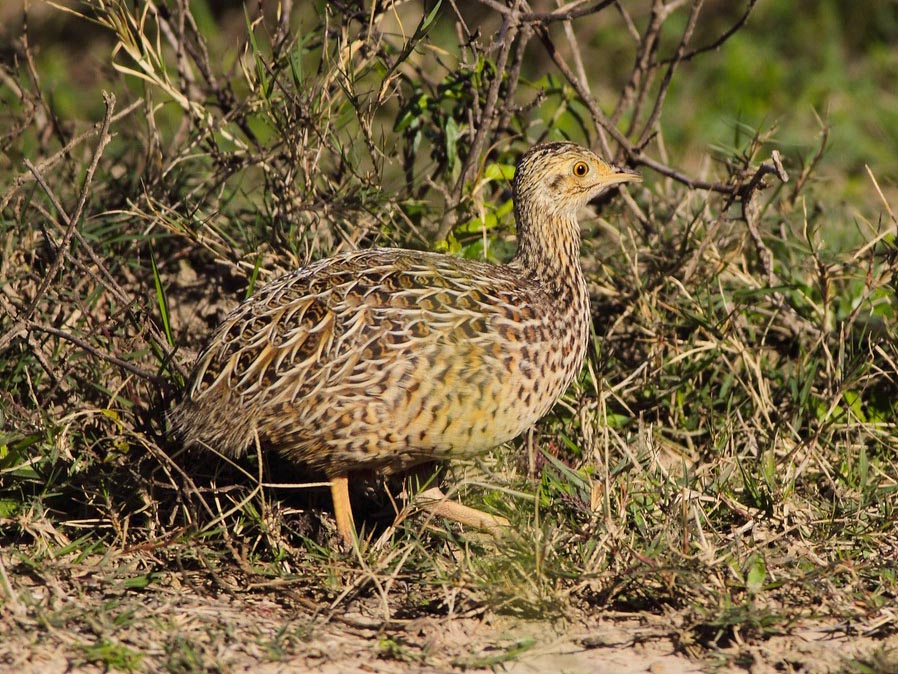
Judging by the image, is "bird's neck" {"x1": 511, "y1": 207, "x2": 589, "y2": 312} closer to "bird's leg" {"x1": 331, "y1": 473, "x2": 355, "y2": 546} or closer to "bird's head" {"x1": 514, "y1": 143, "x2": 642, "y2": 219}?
"bird's head" {"x1": 514, "y1": 143, "x2": 642, "y2": 219}

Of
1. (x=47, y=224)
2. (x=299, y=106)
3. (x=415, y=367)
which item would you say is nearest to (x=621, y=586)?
(x=415, y=367)

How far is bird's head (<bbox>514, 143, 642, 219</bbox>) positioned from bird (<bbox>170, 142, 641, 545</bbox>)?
0.43 metres

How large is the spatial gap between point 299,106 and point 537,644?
2.42 metres

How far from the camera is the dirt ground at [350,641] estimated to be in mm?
3652

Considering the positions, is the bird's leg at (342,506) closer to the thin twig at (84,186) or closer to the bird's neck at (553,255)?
the bird's neck at (553,255)

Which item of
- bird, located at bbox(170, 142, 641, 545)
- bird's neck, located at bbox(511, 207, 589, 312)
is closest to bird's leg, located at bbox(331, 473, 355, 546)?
bird, located at bbox(170, 142, 641, 545)

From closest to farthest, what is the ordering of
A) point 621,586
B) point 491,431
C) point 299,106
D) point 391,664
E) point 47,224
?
1. point 391,664
2. point 621,586
3. point 491,431
4. point 299,106
5. point 47,224

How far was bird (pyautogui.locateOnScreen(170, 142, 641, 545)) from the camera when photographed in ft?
13.6

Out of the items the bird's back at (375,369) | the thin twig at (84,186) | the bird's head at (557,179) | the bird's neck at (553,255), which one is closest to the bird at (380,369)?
the bird's back at (375,369)

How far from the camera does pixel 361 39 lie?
17.3 ft

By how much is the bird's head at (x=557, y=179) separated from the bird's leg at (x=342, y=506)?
1.30 meters

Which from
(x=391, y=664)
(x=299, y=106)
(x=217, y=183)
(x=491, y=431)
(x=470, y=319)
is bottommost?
(x=391, y=664)

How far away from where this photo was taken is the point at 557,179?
4.88 meters

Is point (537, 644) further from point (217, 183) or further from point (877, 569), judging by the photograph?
point (217, 183)
